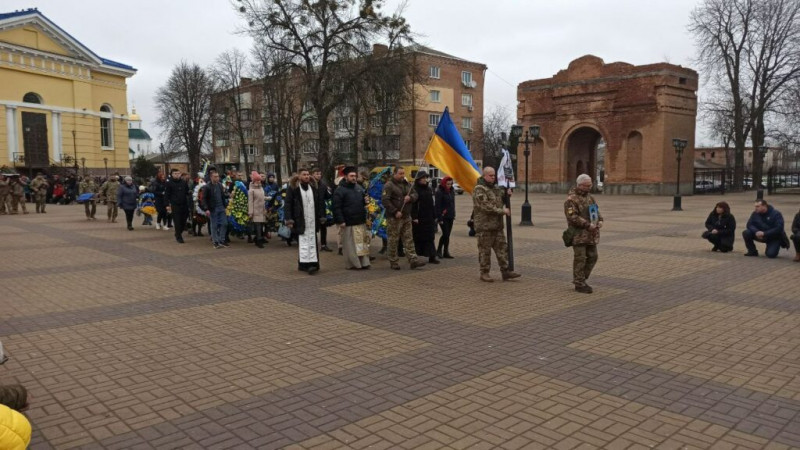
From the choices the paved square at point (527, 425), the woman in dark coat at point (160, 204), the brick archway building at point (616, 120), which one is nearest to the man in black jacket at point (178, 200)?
the woman in dark coat at point (160, 204)

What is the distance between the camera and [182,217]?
52.2 feet

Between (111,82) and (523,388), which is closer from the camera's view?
Result: (523,388)

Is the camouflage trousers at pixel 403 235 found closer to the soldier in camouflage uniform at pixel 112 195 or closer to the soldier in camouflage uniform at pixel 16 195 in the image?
the soldier in camouflage uniform at pixel 112 195

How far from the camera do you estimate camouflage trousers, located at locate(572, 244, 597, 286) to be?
902 cm

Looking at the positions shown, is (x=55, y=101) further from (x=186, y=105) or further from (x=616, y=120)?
(x=616, y=120)

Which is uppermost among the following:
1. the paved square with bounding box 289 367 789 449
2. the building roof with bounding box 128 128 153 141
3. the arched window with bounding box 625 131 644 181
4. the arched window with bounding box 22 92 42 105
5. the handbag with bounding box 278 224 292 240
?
the building roof with bounding box 128 128 153 141

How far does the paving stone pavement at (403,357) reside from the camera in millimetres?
4270

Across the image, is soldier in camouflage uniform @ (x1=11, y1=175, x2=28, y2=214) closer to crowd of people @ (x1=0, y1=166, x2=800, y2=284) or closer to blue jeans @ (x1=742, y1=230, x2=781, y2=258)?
crowd of people @ (x1=0, y1=166, x2=800, y2=284)

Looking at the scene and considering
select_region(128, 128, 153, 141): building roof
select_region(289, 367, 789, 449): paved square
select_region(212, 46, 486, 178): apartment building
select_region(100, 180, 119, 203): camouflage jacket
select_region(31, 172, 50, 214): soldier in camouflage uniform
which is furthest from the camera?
select_region(128, 128, 153, 141): building roof

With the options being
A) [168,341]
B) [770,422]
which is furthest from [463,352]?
[168,341]

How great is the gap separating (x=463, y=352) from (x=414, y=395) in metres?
1.28

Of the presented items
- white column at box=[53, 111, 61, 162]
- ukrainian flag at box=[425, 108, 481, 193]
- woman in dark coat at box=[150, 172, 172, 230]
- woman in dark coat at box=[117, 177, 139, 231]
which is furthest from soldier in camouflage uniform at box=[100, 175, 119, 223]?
white column at box=[53, 111, 61, 162]

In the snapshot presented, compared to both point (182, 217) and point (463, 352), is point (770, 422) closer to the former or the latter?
point (463, 352)

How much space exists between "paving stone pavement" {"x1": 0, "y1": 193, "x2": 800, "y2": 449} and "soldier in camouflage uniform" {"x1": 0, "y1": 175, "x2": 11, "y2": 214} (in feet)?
53.8
